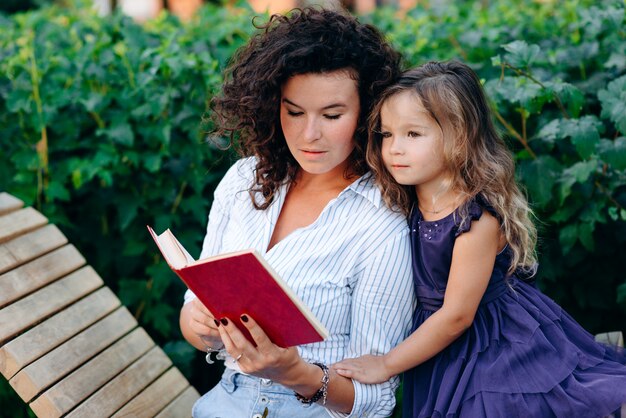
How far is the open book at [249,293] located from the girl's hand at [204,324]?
0.65ft

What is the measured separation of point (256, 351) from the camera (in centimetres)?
195

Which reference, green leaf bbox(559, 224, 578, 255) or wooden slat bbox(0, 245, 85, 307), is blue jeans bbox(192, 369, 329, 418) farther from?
green leaf bbox(559, 224, 578, 255)

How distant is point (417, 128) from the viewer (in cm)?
221

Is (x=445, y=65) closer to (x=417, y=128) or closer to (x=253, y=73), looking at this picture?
(x=417, y=128)

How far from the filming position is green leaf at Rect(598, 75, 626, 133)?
2.64 meters

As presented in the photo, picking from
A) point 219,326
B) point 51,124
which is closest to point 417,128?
point 219,326

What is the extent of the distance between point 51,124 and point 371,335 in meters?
1.71

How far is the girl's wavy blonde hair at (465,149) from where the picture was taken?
2176mm

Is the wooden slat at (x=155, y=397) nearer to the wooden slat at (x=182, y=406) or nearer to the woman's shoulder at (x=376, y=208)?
the wooden slat at (x=182, y=406)

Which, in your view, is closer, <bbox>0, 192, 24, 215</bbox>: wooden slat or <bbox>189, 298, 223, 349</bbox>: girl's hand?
<bbox>189, 298, 223, 349</bbox>: girl's hand

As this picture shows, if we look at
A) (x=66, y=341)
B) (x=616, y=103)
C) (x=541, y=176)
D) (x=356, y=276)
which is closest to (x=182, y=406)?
(x=66, y=341)

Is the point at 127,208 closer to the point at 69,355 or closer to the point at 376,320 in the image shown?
the point at 69,355

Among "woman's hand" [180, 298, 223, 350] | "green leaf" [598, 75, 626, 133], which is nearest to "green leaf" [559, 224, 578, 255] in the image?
"green leaf" [598, 75, 626, 133]

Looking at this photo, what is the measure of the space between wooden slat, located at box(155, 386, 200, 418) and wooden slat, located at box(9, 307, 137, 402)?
0.29 m
